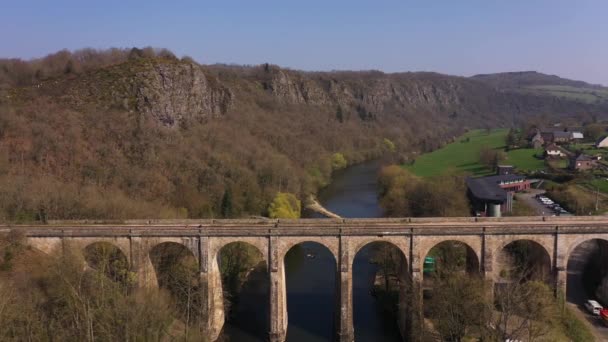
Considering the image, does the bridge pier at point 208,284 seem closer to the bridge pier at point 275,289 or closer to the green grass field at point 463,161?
the bridge pier at point 275,289

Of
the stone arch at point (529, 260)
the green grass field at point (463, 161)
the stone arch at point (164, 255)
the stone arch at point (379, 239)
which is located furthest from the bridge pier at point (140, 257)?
the green grass field at point (463, 161)

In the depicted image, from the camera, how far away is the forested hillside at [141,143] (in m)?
45.0

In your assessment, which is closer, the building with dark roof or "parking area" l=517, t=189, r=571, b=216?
the building with dark roof

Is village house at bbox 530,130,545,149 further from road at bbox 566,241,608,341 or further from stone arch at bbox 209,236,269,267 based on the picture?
stone arch at bbox 209,236,269,267

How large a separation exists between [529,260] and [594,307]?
569 cm

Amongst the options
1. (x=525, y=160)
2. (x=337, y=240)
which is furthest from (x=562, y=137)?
(x=337, y=240)

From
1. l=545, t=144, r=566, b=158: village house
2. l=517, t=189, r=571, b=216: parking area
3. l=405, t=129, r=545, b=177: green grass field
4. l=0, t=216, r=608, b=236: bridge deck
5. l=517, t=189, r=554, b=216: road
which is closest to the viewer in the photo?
l=0, t=216, r=608, b=236: bridge deck

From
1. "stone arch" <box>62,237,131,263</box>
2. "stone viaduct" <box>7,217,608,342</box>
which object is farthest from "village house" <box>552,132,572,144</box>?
"stone arch" <box>62,237,131,263</box>

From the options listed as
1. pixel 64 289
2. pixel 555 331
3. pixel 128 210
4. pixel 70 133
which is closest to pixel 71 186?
pixel 128 210

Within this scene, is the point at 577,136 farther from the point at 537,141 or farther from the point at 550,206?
the point at 550,206

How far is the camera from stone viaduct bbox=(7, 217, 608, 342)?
105ft

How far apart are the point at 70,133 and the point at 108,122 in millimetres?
4962

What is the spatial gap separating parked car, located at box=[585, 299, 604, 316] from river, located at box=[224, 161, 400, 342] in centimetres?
1283

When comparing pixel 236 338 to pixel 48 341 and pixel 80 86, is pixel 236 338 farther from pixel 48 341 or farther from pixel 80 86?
pixel 80 86
